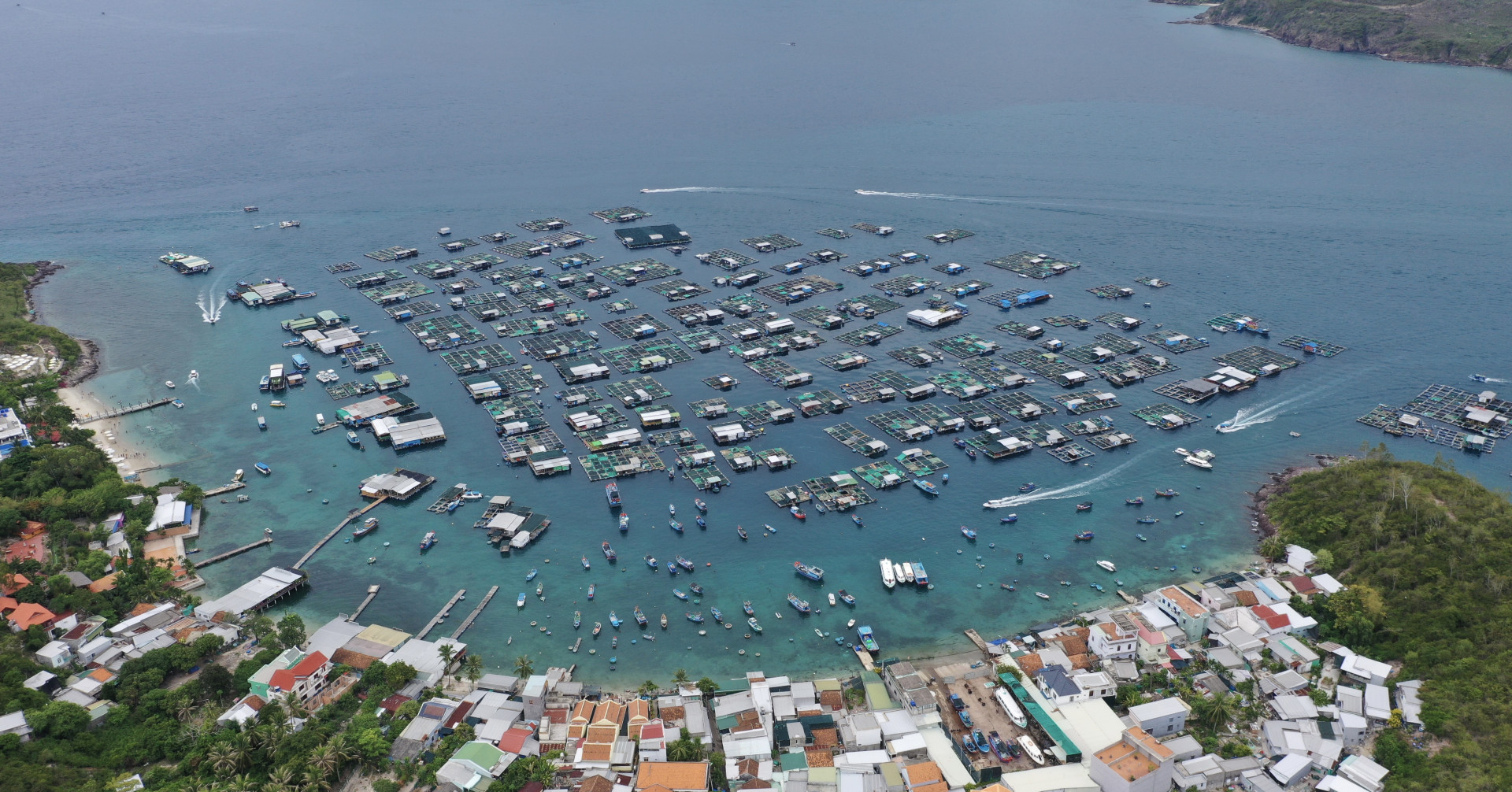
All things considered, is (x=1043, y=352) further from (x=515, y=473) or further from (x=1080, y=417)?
(x=515, y=473)

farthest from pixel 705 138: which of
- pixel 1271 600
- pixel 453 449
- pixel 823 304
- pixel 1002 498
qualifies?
pixel 1271 600

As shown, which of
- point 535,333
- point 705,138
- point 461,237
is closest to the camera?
point 535,333

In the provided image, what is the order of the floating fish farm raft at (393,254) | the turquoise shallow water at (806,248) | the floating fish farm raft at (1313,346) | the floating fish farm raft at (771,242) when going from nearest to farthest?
1. the turquoise shallow water at (806,248)
2. the floating fish farm raft at (1313,346)
3. the floating fish farm raft at (393,254)
4. the floating fish farm raft at (771,242)

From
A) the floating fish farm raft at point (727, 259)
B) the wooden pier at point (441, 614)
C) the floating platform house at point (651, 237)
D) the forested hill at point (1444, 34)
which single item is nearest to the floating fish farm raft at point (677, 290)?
the floating fish farm raft at point (727, 259)

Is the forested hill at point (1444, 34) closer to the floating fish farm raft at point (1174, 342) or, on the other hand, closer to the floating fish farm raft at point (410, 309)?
the floating fish farm raft at point (1174, 342)

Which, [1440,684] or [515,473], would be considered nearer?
[1440,684]

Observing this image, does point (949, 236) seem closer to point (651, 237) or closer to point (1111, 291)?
point (1111, 291)
